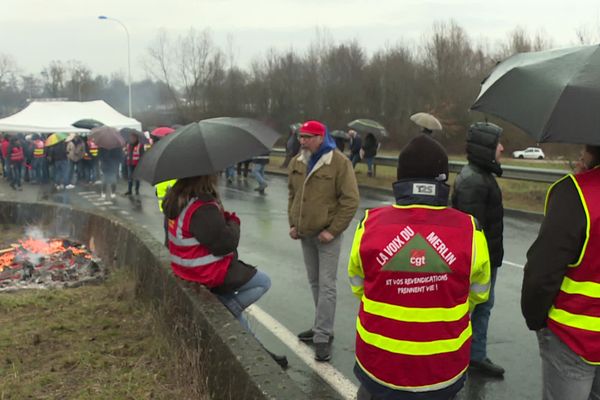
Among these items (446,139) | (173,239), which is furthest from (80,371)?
(446,139)

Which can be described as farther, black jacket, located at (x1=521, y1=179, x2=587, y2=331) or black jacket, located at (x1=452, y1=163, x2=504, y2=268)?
black jacket, located at (x1=452, y1=163, x2=504, y2=268)

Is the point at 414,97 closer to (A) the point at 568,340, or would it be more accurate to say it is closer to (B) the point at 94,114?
(B) the point at 94,114

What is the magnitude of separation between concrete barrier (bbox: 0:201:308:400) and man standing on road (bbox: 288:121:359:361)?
107 cm

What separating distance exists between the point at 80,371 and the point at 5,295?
234 cm

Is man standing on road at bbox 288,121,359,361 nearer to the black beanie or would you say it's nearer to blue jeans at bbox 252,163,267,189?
the black beanie

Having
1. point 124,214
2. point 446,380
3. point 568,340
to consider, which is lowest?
point 124,214

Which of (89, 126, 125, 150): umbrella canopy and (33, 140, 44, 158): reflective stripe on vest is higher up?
(89, 126, 125, 150): umbrella canopy

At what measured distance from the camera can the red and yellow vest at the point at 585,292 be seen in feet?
7.40

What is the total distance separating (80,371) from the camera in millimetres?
4113

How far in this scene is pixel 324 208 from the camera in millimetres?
4781

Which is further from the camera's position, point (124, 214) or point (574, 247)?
point (124, 214)

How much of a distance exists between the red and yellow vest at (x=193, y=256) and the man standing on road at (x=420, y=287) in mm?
1766

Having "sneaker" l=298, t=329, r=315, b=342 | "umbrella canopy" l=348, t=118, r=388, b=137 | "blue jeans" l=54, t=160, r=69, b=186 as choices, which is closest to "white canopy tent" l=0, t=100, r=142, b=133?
"blue jeans" l=54, t=160, r=69, b=186

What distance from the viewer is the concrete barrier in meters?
2.96
